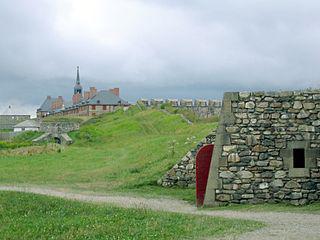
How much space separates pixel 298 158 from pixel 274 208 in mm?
1826

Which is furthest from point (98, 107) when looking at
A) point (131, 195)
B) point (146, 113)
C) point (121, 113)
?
point (131, 195)

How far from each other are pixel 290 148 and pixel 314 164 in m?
0.82

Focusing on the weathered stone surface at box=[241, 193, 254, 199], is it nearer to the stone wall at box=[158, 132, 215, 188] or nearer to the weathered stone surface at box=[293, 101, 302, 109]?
the weathered stone surface at box=[293, 101, 302, 109]

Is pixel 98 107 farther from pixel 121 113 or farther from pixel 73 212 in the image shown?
pixel 73 212

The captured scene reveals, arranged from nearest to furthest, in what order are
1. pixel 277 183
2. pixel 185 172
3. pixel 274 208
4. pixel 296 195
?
pixel 274 208
pixel 296 195
pixel 277 183
pixel 185 172

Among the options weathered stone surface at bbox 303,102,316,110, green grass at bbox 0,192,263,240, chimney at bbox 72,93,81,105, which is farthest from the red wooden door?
chimney at bbox 72,93,81,105

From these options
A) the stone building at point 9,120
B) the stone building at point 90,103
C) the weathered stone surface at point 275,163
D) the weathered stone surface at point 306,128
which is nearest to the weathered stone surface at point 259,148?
the weathered stone surface at point 275,163

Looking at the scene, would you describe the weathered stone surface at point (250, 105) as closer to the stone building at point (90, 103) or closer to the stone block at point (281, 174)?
the stone block at point (281, 174)

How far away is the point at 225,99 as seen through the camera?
18062 mm

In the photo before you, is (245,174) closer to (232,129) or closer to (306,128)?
(232,129)

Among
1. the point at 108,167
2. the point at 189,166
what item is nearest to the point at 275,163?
the point at 189,166

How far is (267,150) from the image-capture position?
1772cm

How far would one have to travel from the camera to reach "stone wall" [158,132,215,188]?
22609 mm

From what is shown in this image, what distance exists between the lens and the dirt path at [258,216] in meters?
11.8
